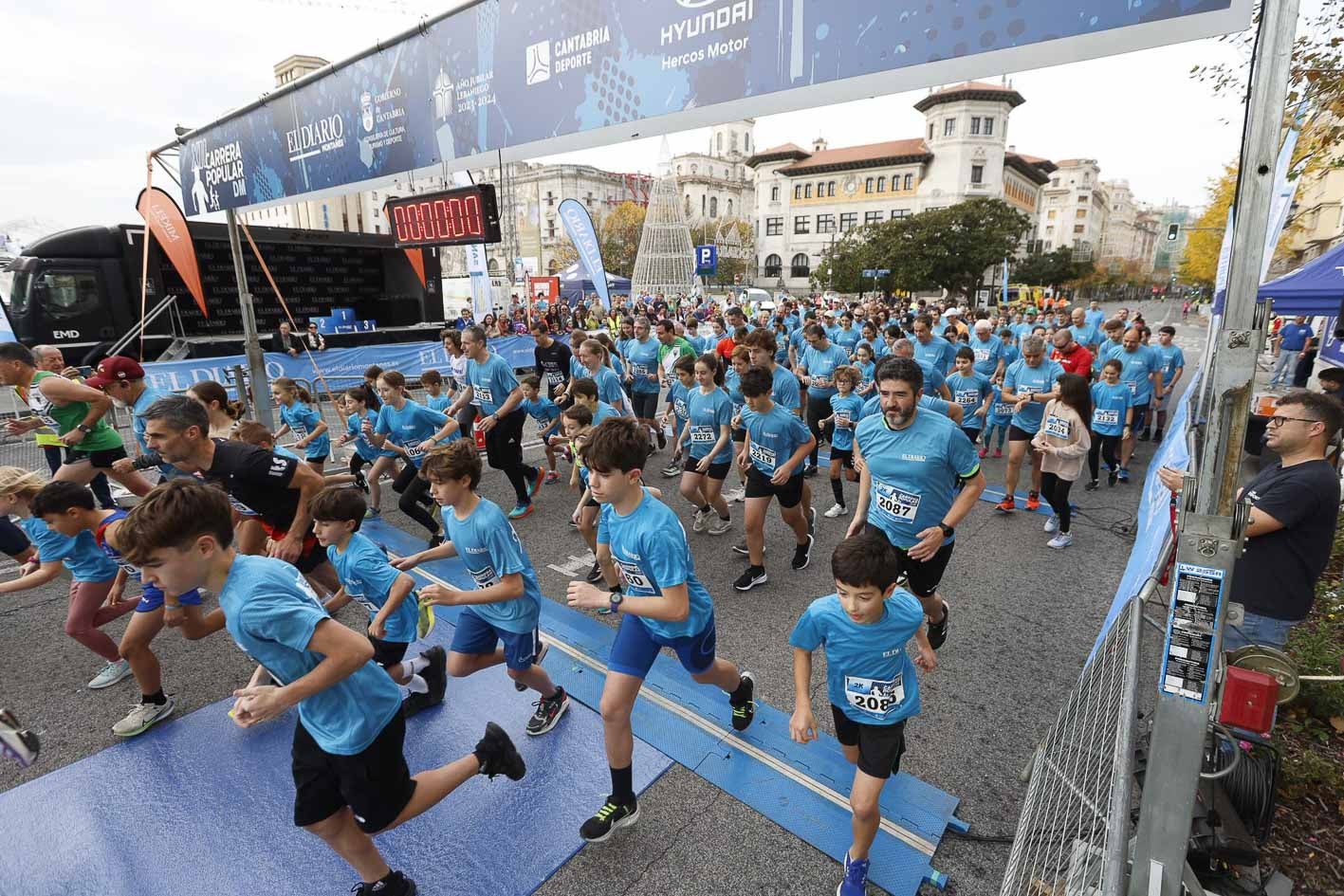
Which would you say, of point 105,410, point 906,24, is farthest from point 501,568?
point 105,410

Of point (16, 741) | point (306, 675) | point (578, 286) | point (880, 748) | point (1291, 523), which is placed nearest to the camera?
point (16, 741)

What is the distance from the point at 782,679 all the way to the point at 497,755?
204 centimetres

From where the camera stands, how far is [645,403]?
10.1m

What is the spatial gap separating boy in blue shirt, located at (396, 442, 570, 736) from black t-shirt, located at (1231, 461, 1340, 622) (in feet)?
11.9

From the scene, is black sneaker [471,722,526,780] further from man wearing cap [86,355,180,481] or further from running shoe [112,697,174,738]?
man wearing cap [86,355,180,481]

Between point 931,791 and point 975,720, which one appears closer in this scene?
point 931,791

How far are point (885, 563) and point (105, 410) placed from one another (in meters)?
6.93

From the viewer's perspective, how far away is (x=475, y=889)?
283 cm

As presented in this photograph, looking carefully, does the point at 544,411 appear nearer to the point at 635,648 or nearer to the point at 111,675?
the point at 111,675

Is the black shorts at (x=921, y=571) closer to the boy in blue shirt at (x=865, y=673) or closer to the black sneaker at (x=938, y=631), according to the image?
the black sneaker at (x=938, y=631)

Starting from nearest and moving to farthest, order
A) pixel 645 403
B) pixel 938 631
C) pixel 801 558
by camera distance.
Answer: pixel 938 631 < pixel 801 558 < pixel 645 403

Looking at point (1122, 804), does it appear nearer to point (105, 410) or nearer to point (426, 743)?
point (426, 743)

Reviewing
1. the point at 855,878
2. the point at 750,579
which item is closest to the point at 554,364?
the point at 750,579

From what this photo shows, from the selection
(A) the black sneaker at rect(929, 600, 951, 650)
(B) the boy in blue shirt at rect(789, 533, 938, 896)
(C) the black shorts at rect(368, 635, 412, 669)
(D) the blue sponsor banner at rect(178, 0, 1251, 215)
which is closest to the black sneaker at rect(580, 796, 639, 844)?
(B) the boy in blue shirt at rect(789, 533, 938, 896)
